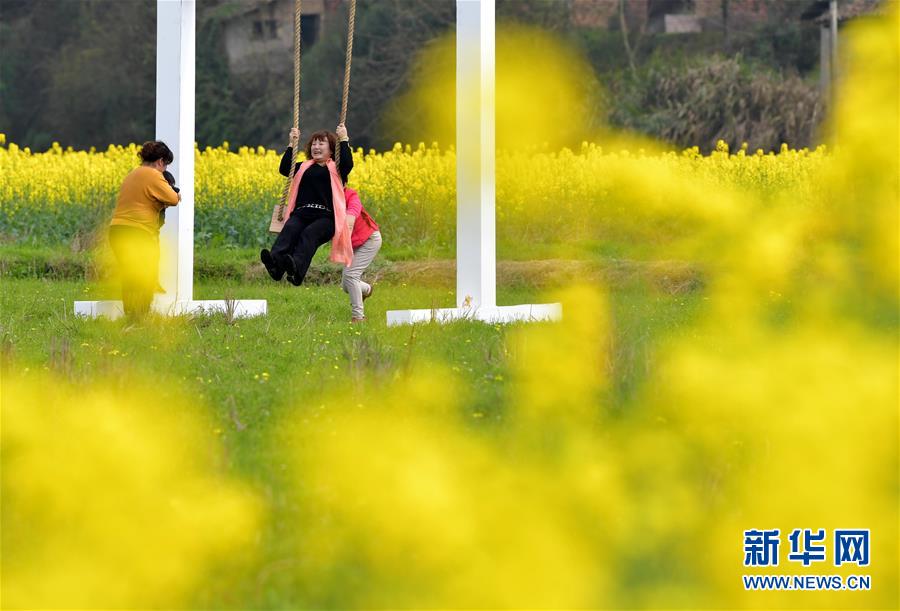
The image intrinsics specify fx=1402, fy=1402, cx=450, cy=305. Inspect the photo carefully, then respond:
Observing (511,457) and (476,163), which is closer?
(511,457)

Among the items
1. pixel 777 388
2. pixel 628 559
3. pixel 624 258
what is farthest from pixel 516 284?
pixel 628 559

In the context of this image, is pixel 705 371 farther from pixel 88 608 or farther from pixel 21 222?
pixel 21 222

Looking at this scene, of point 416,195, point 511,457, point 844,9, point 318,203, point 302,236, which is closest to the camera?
point 511,457

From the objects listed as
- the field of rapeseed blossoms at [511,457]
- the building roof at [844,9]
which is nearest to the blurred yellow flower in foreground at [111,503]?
the field of rapeseed blossoms at [511,457]

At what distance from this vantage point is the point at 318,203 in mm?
8039

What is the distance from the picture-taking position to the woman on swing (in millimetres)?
7887

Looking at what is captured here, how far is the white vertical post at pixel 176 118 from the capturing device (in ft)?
27.3

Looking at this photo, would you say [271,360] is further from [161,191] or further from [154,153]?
[154,153]

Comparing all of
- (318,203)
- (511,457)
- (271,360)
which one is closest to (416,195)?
(318,203)

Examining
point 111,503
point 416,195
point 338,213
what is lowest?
point 111,503

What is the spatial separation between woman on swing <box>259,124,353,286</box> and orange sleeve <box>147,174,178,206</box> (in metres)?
0.65

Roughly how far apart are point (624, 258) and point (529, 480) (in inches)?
336

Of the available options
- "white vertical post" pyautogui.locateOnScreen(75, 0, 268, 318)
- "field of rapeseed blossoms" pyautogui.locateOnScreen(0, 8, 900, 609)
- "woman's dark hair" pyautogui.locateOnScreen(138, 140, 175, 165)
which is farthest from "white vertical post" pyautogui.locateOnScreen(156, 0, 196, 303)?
"field of rapeseed blossoms" pyautogui.locateOnScreen(0, 8, 900, 609)

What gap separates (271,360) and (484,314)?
2.20 metres
